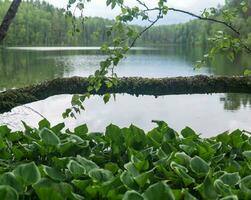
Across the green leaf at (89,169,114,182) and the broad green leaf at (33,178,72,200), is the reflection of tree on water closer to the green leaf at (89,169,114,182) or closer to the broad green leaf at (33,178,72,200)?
the green leaf at (89,169,114,182)

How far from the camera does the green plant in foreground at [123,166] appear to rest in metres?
1.58

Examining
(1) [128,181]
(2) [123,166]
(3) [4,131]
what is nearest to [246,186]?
(1) [128,181]

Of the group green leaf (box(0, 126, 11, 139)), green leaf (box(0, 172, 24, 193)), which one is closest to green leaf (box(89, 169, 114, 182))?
green leaf (box(0, 172, 24, 193))

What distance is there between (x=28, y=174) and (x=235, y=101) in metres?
21.8

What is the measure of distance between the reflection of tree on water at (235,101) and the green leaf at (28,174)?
1974cm

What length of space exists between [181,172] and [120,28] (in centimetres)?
143

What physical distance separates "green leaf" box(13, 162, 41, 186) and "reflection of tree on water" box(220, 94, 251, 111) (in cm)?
1974

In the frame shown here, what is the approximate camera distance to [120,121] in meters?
17.3

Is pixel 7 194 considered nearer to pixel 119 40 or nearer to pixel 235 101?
pixel 119 40

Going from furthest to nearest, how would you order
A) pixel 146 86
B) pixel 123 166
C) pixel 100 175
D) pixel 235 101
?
1. pixel 235 101
2. pixel 146 86
3. pixel 123 166
4. pixel 100 175

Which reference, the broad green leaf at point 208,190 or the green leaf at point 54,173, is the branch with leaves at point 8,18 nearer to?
the green leaf at point 54,173

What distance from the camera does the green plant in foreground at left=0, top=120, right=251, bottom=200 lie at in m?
1.58

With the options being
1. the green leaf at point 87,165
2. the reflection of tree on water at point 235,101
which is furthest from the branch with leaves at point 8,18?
the reflection of tree on water at point 235,101

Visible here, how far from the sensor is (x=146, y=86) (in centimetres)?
368
